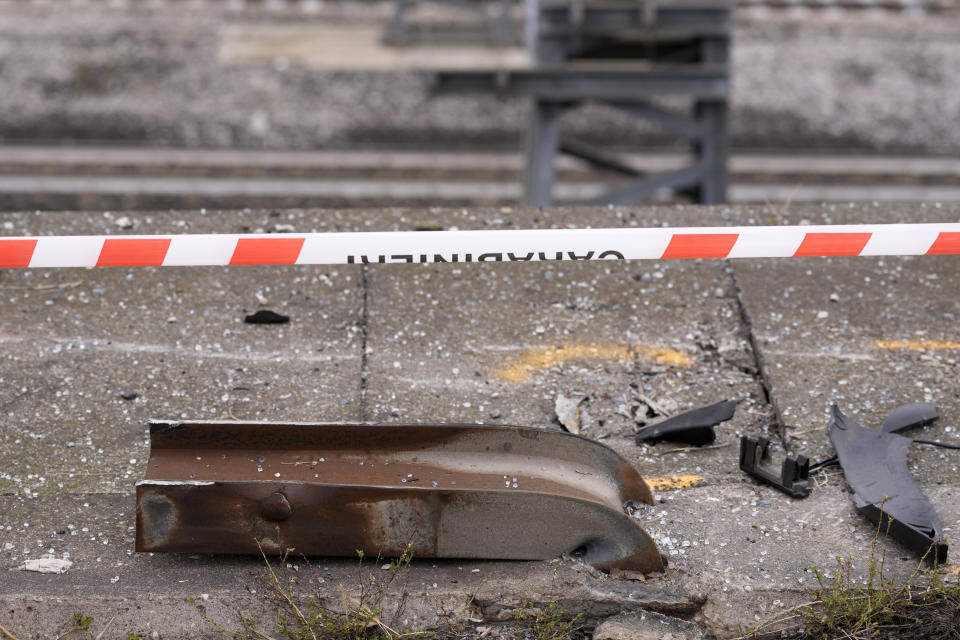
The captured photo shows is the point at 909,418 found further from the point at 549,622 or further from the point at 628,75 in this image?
the point at 628,75

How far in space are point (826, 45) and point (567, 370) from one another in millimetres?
13872

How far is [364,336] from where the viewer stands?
15.5 feet

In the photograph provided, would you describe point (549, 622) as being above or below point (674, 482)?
below

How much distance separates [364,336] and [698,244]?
1.44 metres

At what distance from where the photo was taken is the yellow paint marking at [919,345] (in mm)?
4688

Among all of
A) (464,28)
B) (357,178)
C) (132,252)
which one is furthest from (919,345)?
(357,178)

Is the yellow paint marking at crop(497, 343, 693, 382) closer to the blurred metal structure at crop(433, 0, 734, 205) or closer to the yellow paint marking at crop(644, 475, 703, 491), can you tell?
the yellow paint marking at crop(644, 475, 703, 491)

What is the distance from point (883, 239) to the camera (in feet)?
14.6

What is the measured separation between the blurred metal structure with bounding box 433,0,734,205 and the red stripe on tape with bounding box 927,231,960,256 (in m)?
6.21

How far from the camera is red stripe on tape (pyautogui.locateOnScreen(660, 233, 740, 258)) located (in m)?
4.40

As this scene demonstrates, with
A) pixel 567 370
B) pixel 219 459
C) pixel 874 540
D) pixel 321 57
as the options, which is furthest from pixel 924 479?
pixel 321 57

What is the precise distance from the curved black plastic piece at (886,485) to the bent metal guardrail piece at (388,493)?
781mm

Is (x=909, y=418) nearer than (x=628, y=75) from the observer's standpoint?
Yes

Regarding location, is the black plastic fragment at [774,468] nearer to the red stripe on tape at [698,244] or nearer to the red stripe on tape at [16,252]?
the red stripe on tape at [698,244]
